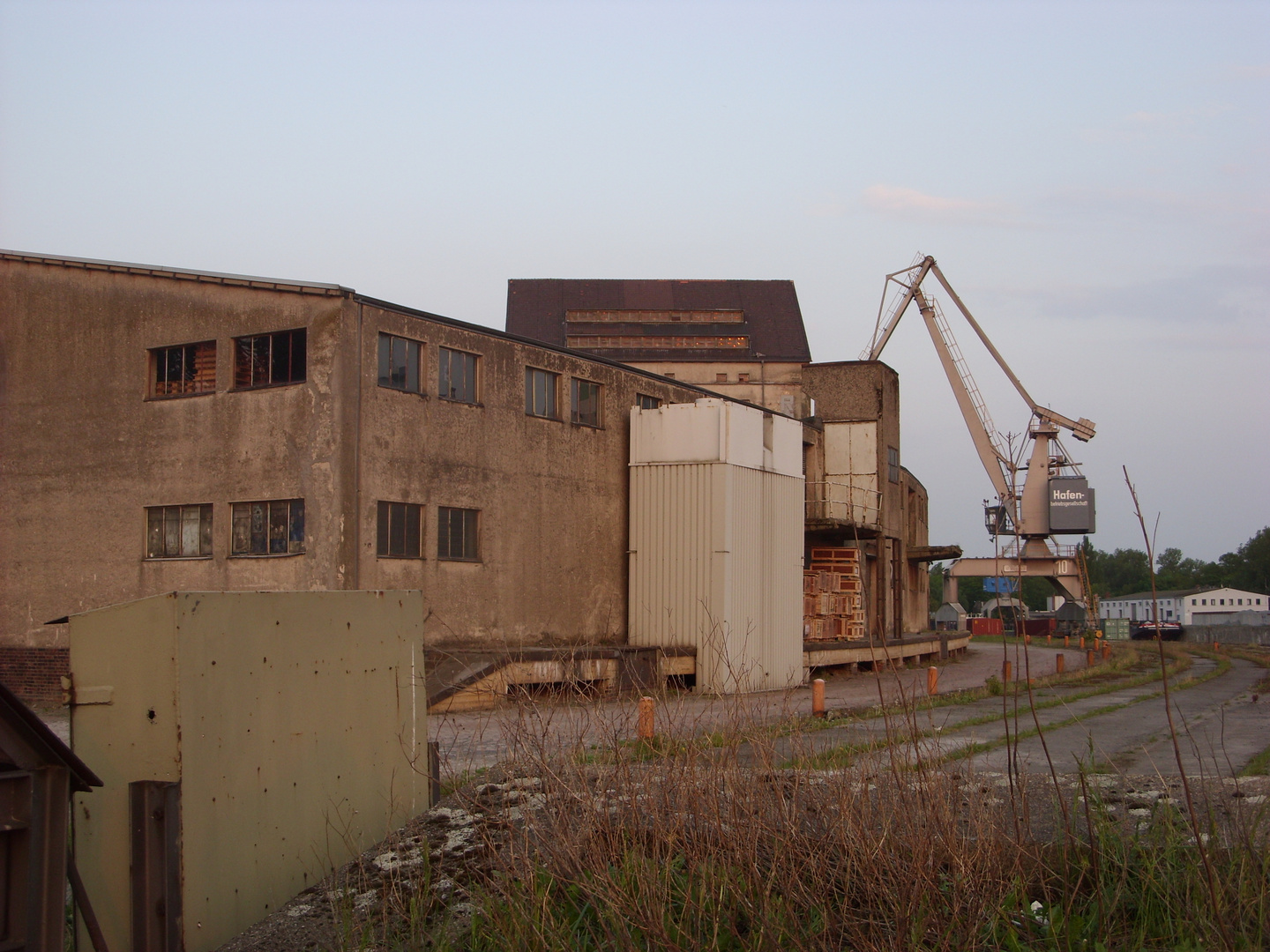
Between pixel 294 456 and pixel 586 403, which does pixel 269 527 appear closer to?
pixel 294 456

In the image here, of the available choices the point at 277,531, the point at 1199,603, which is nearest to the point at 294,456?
the point at 277,531

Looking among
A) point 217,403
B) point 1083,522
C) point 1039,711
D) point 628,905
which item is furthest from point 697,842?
point 1083,522

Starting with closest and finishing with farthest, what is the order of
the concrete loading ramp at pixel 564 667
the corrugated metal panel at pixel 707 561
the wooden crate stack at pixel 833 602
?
the concrete loading ramp at pixel 564 667 → the corrugated metal panel at pixel 707 561 → the wooden crate stack at pixel 833 602

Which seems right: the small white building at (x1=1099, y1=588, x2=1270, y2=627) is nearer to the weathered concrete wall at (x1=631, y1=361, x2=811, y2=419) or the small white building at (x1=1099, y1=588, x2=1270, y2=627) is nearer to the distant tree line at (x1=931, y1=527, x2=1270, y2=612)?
the distant tree line at (x1=931, y1=527, x2=1270, y2=612)

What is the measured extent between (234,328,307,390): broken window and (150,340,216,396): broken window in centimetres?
61

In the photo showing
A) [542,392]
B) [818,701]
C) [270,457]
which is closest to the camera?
[818,701]

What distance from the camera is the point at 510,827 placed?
610 centimetres

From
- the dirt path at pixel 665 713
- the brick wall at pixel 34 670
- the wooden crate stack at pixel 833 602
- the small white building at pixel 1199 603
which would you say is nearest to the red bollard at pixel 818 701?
the dirt path at pixel 665 713

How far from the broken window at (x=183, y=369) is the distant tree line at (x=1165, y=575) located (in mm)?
66678

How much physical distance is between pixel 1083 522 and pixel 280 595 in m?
58.1

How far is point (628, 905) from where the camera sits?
5.46 m

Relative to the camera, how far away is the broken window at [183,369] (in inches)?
832

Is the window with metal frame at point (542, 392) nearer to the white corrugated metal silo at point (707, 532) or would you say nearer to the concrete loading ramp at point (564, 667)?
the white corrugated metal silo at point (707, 532)

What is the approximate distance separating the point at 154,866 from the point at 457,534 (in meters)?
15.9
